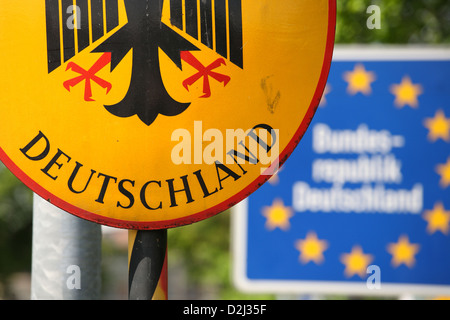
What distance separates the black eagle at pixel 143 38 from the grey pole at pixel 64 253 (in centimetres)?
70

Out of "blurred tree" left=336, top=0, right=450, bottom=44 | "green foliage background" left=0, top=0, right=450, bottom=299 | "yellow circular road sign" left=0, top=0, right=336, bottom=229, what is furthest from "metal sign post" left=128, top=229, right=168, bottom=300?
"green foliage background" left=0, top=0, right=450, bottom=299

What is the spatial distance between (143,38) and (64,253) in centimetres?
88

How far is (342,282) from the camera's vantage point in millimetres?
3539

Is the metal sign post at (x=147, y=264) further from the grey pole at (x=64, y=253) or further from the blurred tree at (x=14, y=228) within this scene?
the blurred tree at (x=14, y=228)

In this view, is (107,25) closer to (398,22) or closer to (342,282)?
(342,282)

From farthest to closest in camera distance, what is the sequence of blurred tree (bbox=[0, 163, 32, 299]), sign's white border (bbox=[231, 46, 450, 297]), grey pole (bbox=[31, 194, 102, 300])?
blurred tree (bbox=[0, 163, 32, 299]) < sign's white border (bbox=[231, 46, 450, 297]) < grey pole (bbox=[31, 194, 102, 300])

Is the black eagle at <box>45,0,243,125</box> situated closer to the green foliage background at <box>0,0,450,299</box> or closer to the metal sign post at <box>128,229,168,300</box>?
the metal sign post at <box>128,229,168,300</box>

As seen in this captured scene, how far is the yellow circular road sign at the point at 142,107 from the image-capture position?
62.9 inches

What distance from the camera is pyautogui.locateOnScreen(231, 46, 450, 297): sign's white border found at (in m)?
3.50
